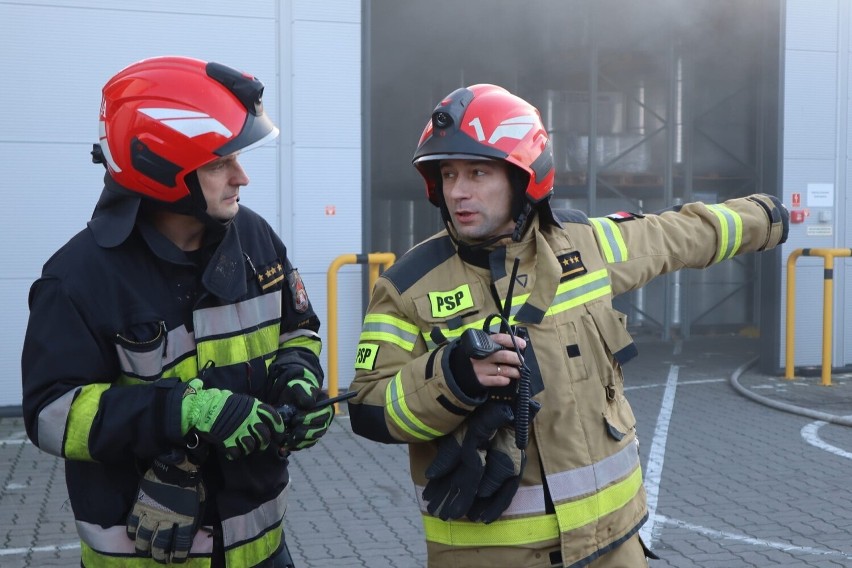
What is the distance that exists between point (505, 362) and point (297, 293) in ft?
2.59

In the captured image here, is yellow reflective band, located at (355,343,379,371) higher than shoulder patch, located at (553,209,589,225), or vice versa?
shoulder patch, located at (553,209,589,225)

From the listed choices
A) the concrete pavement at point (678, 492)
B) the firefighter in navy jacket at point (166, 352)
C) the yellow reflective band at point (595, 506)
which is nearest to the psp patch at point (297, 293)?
the firefighter in navy jacket at point (166, 352)

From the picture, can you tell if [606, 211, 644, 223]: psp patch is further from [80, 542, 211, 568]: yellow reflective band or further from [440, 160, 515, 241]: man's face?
[80, 542, 211, 568]: yellow reflective band

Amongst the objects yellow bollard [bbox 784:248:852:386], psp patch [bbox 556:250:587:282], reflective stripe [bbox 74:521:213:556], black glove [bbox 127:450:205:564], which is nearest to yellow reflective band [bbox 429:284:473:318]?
psp patch [bbox 556:250:587:282]

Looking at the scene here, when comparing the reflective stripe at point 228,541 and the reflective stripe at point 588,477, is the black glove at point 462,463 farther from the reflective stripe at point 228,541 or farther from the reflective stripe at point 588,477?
the reflective stripe at point 228,541

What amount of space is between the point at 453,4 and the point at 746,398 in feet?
21.7

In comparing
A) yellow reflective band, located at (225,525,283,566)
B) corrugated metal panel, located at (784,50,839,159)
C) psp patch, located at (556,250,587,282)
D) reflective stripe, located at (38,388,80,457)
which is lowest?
yellow reflective band, located at (225,525,283,566)

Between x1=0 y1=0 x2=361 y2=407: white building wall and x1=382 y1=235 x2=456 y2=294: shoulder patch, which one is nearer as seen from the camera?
x1=382 y1=235 x2=456 y2=294: shoulder patch

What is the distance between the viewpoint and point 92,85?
312 inches

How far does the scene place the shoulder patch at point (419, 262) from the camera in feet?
8.93

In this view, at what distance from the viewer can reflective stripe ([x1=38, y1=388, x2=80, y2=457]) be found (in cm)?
235

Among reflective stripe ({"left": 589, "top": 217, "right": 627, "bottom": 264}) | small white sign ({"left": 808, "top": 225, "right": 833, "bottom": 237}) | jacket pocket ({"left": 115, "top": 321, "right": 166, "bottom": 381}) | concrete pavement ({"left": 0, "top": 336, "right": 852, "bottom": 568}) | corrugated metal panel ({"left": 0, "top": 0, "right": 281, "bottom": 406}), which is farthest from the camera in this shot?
small white sign ({"left": 808, "top": 225, "right": 833, "bottom": 237})

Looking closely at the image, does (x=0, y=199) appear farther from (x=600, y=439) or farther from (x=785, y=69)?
(x=785, y=69)

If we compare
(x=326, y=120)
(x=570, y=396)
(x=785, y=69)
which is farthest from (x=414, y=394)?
(x=785, y=69)
